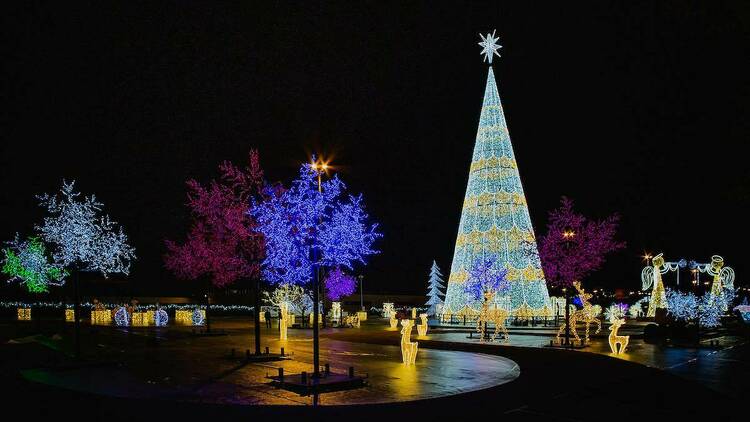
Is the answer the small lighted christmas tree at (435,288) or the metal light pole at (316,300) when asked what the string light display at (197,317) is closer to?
the metal light pole at (316,300)

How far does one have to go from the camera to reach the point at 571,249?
1001 inches

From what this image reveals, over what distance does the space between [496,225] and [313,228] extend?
19707 mm

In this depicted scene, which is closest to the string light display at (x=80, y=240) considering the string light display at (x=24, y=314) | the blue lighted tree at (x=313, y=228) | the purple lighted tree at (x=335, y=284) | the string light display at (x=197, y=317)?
the blue lighted tree at (x=313, y=228)

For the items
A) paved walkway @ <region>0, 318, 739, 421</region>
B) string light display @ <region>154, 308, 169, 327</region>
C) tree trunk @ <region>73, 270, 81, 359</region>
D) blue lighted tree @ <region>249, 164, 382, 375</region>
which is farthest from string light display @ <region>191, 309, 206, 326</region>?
blue lighted tree @ <region>249, 164, 382, 375</region>

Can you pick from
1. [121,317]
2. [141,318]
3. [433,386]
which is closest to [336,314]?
[141,318]

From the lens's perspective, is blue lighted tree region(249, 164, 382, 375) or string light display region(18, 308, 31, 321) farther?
string light display region(18, 308, 31, 321)

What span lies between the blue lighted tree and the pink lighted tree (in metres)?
12.6

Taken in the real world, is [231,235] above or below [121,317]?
above

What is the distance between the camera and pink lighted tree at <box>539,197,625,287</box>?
82.2ft

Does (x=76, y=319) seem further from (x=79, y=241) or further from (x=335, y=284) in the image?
(x=335, y=284)

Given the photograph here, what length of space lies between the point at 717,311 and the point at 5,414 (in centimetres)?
3832

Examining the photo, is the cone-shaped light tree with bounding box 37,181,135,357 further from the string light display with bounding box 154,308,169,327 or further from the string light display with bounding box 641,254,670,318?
the string light display with bounding box 641,254,670,318

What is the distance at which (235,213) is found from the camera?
1948cm

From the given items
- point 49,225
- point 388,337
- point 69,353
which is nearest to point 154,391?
point 69,353
